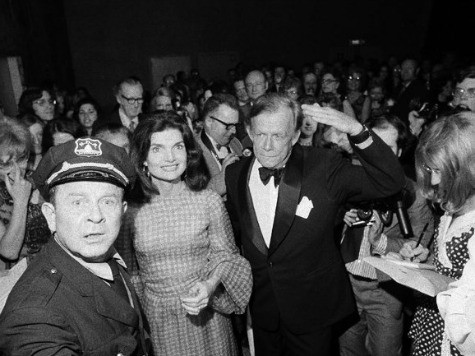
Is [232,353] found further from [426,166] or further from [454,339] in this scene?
[426,166]

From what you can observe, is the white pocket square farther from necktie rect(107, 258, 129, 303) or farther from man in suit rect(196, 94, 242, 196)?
man in suit rect(196, 94, 242, 196)

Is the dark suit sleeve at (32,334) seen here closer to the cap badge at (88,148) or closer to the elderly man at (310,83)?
the cap badge at (88,148)

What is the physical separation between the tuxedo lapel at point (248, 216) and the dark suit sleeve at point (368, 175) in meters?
0.48

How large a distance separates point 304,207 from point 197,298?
80 cm

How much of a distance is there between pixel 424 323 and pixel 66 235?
1742 millimetres

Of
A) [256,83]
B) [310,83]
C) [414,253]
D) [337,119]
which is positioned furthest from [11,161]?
[310,83]

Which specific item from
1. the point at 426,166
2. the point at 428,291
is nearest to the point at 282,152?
the point at 426,166

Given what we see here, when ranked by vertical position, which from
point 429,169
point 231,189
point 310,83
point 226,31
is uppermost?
point 226,31

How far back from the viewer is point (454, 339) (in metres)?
1.46

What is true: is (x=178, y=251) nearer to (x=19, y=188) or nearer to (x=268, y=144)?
(x=268, y=144)

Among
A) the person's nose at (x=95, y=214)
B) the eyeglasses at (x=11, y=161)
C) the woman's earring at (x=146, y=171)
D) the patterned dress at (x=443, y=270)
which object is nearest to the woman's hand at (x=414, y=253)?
the patterned dress at (x=443, y=270)

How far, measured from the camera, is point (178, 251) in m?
2.17

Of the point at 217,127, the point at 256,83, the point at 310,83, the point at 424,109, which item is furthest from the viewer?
the point at 310,83

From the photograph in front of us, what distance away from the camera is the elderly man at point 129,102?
4477mm
